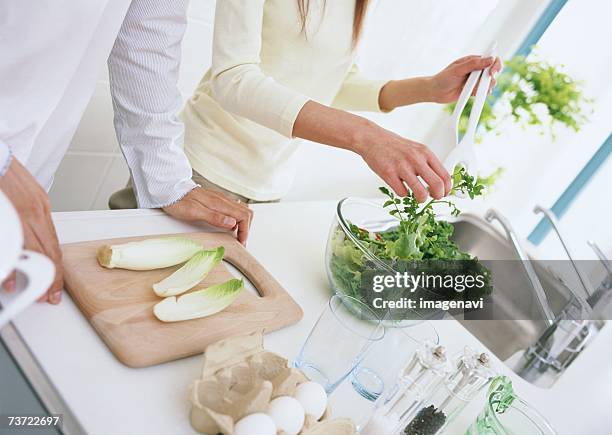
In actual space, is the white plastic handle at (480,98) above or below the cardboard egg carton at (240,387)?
above

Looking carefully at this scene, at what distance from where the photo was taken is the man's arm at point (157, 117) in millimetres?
923

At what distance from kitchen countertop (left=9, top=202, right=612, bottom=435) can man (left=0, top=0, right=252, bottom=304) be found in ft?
0.18

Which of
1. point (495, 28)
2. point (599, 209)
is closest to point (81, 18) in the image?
point (495, 28)

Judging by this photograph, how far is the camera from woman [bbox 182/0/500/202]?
0.94 metres

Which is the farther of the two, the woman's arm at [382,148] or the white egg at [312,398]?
the woman's arm at [382,148]

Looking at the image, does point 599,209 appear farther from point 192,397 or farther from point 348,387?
point 192,397

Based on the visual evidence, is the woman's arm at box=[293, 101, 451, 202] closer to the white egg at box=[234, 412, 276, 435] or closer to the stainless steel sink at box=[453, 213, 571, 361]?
the white egg at box=[234, 412, 276, 435]

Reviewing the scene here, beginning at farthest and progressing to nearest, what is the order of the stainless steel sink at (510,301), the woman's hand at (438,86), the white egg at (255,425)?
the stainless steel sink at (510,301) < the woman's hand at (438,86) < the white egg at (255,425)

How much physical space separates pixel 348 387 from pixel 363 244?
225 millimetres

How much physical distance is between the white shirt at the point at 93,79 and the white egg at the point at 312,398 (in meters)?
0.43

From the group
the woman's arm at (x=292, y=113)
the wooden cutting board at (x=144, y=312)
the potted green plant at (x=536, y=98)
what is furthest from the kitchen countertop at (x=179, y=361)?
the potted green plant at (x=536, y=98)

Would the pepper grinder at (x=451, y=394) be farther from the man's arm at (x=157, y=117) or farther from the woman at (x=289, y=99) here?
the man's arm at (x=157, y=117)

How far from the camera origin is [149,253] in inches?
32.4

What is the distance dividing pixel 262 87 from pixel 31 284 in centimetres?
70
